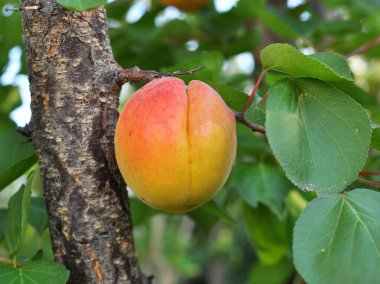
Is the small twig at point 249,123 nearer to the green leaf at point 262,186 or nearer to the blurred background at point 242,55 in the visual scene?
the blurred background at point 242,55

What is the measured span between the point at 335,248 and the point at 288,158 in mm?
114

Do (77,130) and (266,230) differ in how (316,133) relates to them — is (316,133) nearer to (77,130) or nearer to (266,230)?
(77,130)

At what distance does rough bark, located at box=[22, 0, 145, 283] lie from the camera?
0.75 m

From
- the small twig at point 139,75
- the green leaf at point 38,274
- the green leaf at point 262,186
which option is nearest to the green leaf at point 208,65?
the green leaf at point 262,186

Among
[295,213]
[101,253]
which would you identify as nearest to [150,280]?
[101,253]

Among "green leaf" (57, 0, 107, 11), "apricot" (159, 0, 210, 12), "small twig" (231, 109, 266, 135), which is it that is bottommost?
"apricot" (159, 0, 210, 12)

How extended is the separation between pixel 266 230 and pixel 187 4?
0.71 m

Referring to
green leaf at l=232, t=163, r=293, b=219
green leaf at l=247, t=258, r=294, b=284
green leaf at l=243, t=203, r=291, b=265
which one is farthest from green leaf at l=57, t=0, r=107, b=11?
green leaf at l=247, t=258, r=294, b=284

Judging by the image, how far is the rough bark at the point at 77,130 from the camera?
2.47ft

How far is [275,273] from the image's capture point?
56.6 inches

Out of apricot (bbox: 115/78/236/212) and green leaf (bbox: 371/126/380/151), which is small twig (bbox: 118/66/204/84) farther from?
green leaf (bbox: 371/126/380/151)

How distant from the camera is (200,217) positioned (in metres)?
1.17

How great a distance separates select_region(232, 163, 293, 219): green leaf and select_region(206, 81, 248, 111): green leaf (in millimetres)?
396

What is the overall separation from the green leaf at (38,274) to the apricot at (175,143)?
149 mm
